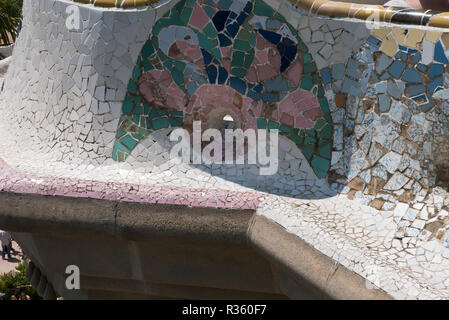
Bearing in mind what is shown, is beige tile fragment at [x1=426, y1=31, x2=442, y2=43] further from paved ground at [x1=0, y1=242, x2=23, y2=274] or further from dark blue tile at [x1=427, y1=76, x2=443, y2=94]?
paved ground at [x1=0, y1=242, x2=23, y2=274]

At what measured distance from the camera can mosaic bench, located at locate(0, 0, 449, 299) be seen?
10.3 ft

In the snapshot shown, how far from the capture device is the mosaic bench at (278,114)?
314cm

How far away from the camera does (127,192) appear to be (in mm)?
3410

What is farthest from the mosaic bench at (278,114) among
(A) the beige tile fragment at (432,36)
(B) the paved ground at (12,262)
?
(B) the paved ground at (12,262)

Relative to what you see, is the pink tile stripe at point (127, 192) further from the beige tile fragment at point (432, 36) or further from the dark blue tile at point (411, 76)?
the beige tile fragment at point (432, 36)

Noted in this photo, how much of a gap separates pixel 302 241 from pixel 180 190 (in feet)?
2.41

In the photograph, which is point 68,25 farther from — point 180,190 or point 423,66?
point 423,66

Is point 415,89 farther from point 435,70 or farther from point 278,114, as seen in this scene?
point 278,114

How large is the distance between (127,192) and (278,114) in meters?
0.93

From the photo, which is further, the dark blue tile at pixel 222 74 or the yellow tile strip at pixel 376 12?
the dark blue tile at pixel 222 74

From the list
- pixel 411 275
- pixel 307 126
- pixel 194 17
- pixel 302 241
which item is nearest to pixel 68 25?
pixel 194 17

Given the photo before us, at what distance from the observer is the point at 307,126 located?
3.47m

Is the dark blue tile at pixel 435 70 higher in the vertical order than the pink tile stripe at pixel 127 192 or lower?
higher
